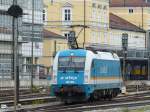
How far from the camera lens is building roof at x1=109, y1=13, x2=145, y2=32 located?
114 metres

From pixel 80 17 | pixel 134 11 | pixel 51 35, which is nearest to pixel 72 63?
pixel 51 35

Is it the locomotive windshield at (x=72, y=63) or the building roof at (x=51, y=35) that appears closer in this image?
the locomotive windshield at (x=72, y=63)

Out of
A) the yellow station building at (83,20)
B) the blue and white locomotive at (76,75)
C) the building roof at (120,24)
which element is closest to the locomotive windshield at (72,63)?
the blue and white locomotive at (76,75)

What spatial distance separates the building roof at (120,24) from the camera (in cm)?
11383

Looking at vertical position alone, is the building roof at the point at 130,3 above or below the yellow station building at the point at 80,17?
above

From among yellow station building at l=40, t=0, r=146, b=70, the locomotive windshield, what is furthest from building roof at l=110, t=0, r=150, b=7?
the locomotive windshield

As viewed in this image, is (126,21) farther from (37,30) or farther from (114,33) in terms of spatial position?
(37,30)

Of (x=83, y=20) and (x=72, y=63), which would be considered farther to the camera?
(x=83, y=20)

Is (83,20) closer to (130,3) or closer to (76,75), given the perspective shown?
(130,3)

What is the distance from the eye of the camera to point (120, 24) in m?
116

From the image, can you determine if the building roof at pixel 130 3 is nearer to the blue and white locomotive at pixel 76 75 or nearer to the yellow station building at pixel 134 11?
the yellow station building at pixel 134 11

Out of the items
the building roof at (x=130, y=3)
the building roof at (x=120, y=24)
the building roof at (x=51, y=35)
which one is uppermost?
the building roof at (x=130, y=3)

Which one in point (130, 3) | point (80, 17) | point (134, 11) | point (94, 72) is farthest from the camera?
point (130, 3)

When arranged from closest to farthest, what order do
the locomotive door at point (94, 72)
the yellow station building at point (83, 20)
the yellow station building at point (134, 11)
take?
the locomotive door at point (94, 72)
the yellow station building at point (83, 20)
the yellow station building at point (134, 11)
